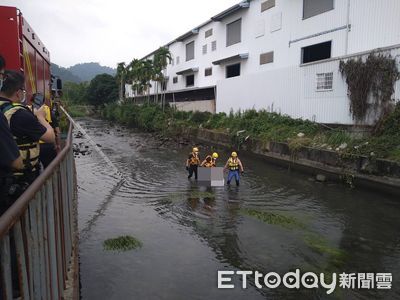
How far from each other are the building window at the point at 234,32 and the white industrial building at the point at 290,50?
0.08m

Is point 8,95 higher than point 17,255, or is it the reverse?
point 8,95

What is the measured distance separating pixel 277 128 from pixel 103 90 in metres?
58.1

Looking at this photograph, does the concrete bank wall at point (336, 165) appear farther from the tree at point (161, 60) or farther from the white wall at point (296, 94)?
the tree at point (161, 60)

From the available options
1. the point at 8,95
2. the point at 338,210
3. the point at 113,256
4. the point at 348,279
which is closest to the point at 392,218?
the point at 338,210

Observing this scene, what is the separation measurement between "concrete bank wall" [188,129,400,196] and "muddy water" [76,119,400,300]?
59cm

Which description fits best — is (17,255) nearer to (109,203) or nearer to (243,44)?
(109,203)

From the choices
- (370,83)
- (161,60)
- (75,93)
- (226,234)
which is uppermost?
(161,60)

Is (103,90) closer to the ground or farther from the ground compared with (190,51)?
closer to the ground

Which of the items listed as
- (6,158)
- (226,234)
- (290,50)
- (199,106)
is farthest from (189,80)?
(6,158)

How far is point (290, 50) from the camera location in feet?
78.1

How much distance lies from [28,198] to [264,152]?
56.0ft

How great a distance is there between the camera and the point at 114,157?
20375 mm

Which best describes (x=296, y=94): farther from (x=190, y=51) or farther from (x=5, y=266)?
(x=190, y=51)

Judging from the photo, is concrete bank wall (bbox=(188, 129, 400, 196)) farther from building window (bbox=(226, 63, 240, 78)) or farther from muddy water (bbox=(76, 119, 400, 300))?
building window (bbox=(226, 63, 240, 78))
